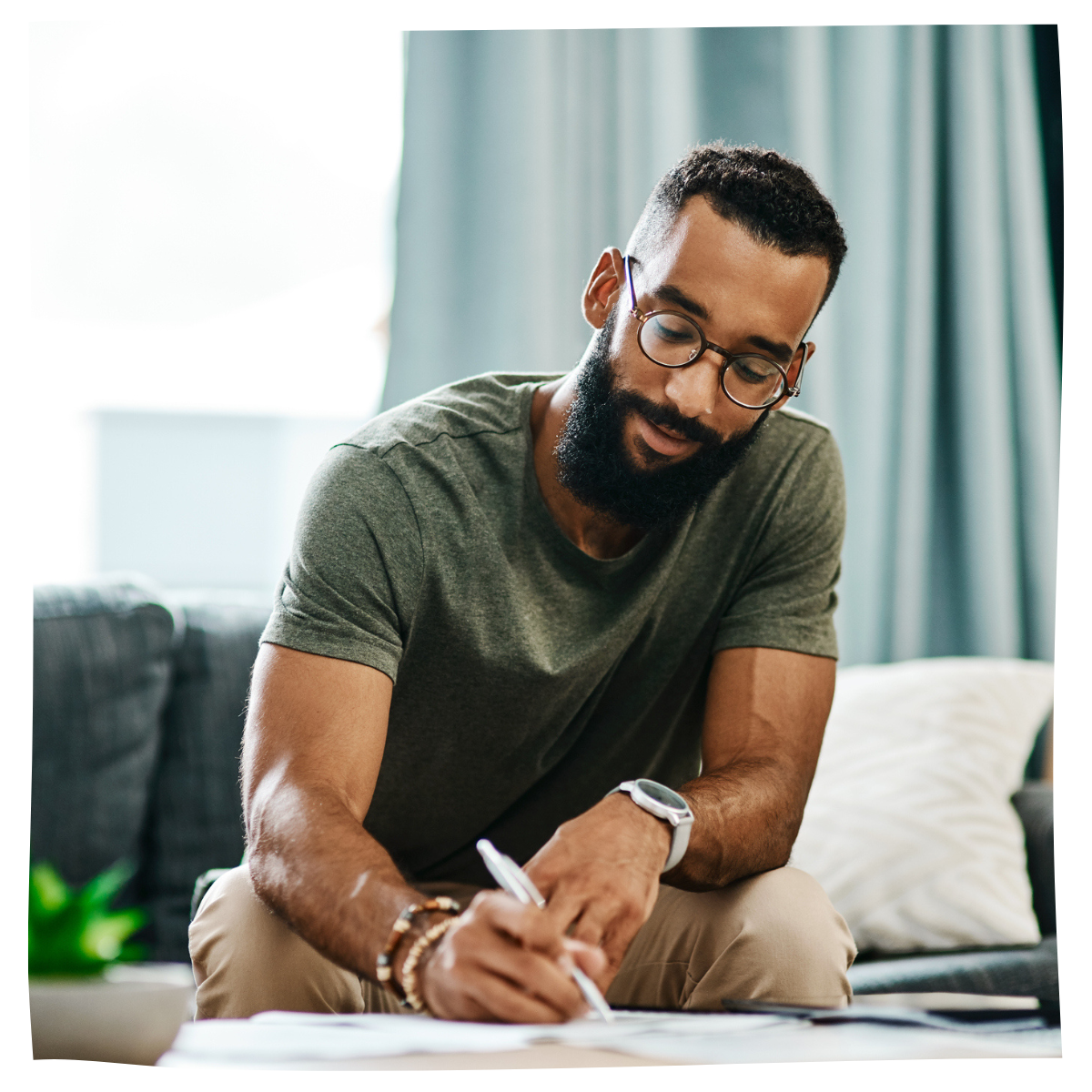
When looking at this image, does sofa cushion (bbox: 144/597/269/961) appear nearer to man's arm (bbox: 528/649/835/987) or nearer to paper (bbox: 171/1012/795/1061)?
man's arm (bbox: 528/649/835/987)

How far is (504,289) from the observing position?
1.34 metres

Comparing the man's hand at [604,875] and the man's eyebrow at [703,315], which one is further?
the man's eyebrow at [703,315]

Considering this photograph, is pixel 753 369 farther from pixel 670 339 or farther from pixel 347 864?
pixel 347 864

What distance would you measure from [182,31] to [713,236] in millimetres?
533

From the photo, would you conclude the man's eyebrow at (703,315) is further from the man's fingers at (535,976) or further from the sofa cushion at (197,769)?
the sofa cushion at (197,769)

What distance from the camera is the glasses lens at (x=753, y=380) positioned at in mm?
795

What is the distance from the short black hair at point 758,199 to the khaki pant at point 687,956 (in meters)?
0.46

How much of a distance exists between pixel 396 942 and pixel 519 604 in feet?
1.07

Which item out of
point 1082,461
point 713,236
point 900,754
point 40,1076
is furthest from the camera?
point 900,754

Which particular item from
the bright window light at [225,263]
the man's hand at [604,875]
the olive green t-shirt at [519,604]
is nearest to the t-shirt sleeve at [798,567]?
the olive green t-shirt at [519,604]

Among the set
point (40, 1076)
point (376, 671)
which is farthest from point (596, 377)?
point (40, 1076)

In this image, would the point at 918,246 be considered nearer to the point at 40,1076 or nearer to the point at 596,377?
the point at 596,377

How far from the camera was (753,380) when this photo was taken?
0.80 m

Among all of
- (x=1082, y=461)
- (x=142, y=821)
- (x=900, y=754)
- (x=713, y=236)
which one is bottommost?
(x=142, y=821)
